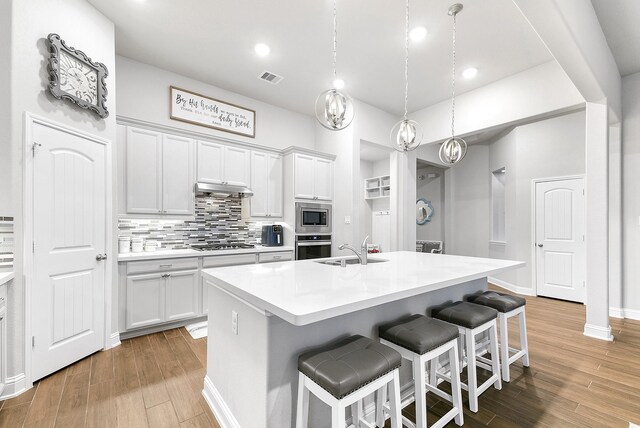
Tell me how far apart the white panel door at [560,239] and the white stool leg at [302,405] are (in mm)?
5204

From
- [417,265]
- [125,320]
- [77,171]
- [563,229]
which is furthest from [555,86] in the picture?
[125,320]

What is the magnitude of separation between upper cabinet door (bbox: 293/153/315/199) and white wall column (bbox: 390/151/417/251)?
158 cm

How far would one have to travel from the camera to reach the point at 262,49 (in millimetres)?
3252

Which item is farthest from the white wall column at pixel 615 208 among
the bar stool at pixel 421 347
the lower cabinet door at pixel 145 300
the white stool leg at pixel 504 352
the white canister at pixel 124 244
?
the white canister at pixel 124 244

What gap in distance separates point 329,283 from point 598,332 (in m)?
3.52

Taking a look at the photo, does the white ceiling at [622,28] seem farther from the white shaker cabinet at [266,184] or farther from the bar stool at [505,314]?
the white shaker cabinet at [266,184]

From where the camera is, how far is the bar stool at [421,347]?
1.55m

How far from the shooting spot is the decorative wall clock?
2.29m

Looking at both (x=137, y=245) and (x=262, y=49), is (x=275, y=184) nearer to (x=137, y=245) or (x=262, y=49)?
(x=262, y=49)

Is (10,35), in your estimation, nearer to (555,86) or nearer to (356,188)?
(356,188)

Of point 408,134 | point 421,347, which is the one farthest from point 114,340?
point 408,134

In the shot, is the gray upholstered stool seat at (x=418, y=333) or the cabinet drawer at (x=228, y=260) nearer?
the gray upholstered stool seat at (x=418, y=333)

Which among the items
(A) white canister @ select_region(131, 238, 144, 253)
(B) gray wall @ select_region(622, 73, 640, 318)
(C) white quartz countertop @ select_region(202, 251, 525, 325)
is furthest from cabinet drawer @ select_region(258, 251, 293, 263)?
(B) gray wall @ select_region(622, 73, 640, 318)

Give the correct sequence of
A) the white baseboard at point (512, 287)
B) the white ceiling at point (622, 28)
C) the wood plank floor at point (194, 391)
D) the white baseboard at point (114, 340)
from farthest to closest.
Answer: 1. the white baseboard at point (512, 287)
2. the white baseboard at point (114, 340)
3. the white ceiling at point (622, 28)
4. the wood plank floor at point (194, 391)
